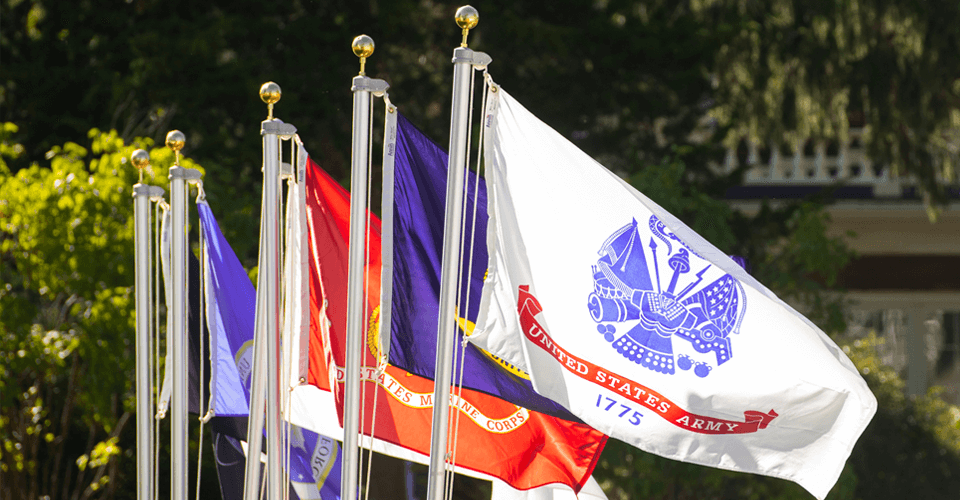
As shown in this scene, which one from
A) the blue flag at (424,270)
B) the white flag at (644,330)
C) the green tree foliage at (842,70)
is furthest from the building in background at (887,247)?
the white flag at (644,330)

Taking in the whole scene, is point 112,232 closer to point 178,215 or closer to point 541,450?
point 178,215

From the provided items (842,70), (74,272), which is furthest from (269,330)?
(842,70)

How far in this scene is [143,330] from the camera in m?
5.87

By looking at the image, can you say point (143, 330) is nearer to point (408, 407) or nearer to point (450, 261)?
point (408, 407)

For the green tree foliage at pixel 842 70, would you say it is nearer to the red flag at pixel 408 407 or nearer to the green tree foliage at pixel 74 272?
the green tree foliage at pixel 74 272

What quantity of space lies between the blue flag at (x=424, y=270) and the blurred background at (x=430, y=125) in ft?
13.7

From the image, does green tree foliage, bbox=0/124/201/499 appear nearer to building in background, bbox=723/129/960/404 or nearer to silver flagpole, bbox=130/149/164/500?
silver flagpole, bbox=130/149/164/500

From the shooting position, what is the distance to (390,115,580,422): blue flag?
497 centimetres

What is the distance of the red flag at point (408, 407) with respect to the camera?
5285mm

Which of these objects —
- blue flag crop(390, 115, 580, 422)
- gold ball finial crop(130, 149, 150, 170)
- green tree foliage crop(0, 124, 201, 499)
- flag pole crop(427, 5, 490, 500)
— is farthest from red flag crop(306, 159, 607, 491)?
green tree foliage crop(0, 124, 201, 499)

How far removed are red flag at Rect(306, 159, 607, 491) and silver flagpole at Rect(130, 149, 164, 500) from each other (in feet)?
3.34

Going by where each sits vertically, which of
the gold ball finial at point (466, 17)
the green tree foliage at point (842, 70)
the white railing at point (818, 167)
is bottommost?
the gold ball finial at point (466, 17)

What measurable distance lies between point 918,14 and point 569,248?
9.71 m

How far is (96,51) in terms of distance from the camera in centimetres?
1107
